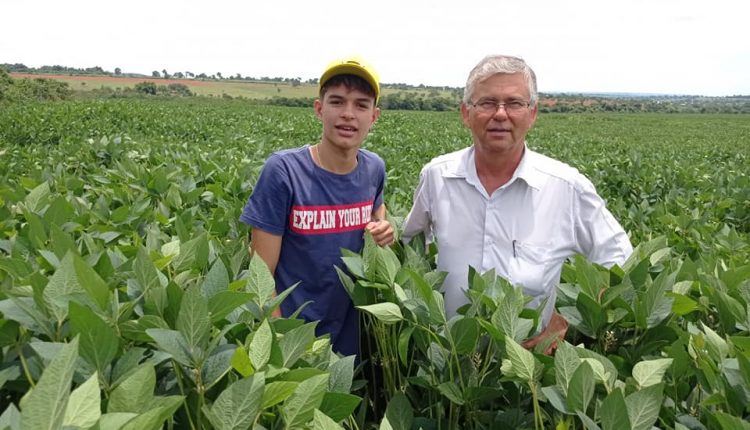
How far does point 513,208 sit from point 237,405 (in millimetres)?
1688

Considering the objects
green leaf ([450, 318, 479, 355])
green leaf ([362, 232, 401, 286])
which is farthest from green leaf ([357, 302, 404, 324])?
green leaf ([362, 232, 401, 286])

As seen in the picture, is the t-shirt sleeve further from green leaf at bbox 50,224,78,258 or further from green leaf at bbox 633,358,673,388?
green leaf at bbox 633,358,673,388

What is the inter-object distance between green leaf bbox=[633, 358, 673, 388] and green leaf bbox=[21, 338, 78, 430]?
1.16 metres

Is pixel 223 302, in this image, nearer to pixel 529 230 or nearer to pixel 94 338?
pixel 94 338

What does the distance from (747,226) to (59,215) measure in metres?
5.72

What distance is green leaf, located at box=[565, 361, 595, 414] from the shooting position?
44.2 inches

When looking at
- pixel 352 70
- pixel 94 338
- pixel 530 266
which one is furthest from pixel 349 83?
pixel 94 338

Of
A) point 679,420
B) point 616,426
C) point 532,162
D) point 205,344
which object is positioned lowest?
point 679,420

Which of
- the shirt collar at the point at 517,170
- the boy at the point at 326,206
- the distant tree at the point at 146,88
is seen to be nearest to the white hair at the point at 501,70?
the shirt collar at the point at 517,170

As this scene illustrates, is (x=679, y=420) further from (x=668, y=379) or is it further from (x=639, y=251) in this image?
(x=639, y=251)

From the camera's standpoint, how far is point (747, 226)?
5.23m

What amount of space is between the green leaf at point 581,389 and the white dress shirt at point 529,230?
44.8 inches

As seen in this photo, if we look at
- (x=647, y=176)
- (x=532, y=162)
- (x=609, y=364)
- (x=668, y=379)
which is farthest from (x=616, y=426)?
(x=647, y=176)

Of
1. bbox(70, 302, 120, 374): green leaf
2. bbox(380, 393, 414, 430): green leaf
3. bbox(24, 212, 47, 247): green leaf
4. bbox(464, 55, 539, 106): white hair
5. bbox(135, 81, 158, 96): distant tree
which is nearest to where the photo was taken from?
bbox(70, 302, 120, 374): green leaf
